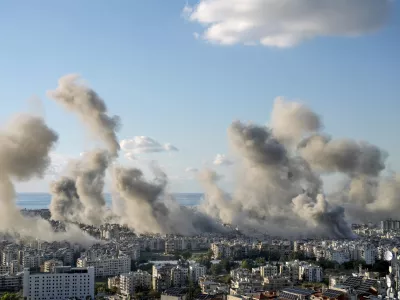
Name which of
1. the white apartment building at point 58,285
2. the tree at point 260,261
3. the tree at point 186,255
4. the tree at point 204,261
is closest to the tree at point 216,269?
the tree at point 204,261

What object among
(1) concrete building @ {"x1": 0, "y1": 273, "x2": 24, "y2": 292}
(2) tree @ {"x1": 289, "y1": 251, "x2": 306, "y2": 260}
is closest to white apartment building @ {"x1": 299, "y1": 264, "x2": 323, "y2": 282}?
(2) tree @ {"x1": 289, "y1": 251, "x2": 306, "y2": 260}

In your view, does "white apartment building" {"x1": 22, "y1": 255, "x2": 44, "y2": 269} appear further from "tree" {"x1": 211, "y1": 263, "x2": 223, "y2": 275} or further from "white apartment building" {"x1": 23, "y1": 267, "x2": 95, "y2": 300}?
"tree" {"x1": 211, "y1": 263, "x2": 223, "y2": 275}

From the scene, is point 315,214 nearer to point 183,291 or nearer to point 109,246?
point 109,246

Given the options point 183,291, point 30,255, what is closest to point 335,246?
point 183,291

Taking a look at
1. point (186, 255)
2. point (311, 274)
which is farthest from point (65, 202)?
point (311, 274)

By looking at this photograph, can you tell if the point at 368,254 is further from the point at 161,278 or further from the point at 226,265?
the point at 161,278

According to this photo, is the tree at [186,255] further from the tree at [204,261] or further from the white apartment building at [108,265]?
the white apartment building at [108,265]

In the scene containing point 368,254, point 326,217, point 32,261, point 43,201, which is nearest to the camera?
point 32,261
